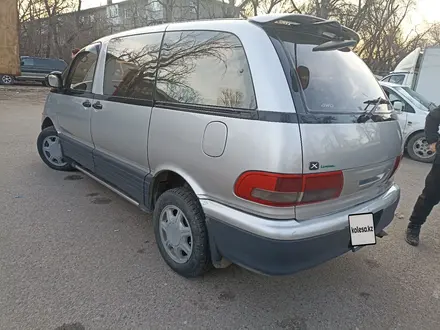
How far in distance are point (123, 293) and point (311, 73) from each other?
6.55 feet

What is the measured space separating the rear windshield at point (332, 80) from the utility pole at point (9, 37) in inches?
345

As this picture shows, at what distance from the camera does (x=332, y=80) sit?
2189mm

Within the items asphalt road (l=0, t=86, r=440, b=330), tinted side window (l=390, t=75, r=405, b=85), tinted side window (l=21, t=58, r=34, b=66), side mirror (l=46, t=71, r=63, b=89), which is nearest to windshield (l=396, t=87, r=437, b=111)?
tinted side window (l=390, t=75, r=405, b=85)

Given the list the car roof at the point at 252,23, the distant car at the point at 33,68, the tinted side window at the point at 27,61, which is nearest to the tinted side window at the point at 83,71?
the car roof at the point at 252,23

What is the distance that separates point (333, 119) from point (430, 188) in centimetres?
185

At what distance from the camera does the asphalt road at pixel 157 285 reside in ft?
6.81

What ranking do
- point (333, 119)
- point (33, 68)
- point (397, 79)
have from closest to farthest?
point (333, 119)
point (397, 79)
point (33, 68)

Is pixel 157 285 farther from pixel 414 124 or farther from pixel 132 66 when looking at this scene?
pixel 414 124

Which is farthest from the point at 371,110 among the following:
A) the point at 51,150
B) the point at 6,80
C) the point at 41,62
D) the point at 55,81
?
the point at 41,62

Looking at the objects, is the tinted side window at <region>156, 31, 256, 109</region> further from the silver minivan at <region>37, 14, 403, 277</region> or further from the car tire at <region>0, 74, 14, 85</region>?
the car tire at <region>0, 74, 14, 85</region>

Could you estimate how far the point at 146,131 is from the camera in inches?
100

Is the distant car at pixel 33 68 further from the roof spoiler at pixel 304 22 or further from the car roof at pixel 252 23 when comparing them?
the roof spoiler at pixel 304 22

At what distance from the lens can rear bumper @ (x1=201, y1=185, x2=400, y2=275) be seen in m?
1.83

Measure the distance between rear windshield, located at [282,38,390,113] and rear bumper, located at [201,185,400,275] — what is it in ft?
2.34
